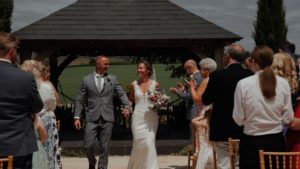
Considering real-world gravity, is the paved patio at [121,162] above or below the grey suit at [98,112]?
below

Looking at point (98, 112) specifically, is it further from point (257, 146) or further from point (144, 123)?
point (257, 146)

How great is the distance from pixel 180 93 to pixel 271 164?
4036 mm

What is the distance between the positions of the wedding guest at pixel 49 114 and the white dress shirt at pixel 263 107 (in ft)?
9.59

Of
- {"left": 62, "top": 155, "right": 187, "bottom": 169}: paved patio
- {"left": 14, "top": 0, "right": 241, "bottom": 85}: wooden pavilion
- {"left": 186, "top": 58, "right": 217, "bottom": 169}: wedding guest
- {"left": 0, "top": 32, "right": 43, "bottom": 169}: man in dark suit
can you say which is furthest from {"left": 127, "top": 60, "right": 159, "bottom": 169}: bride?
{"left": 0, "top": 32, "right": 43, "bottom": 169}: man in dark suit

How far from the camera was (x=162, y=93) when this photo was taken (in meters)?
8.67

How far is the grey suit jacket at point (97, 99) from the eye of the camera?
883cm

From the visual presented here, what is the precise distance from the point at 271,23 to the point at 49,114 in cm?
1739

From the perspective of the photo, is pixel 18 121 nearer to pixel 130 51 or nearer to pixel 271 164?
pixel 271 164

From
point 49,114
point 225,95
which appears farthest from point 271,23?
point 225,95

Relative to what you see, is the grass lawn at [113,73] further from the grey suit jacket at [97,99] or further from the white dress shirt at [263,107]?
the white dress shirt at [263,107]

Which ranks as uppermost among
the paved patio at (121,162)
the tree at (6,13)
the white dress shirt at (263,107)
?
the tree at (6,13)

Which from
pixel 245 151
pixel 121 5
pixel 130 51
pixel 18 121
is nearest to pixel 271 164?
pixel 245 151

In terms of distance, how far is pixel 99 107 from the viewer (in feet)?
29.0

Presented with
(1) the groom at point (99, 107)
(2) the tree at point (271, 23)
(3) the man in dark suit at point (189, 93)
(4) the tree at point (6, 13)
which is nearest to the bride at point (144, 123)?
(1) the groom at point (99, 107)
